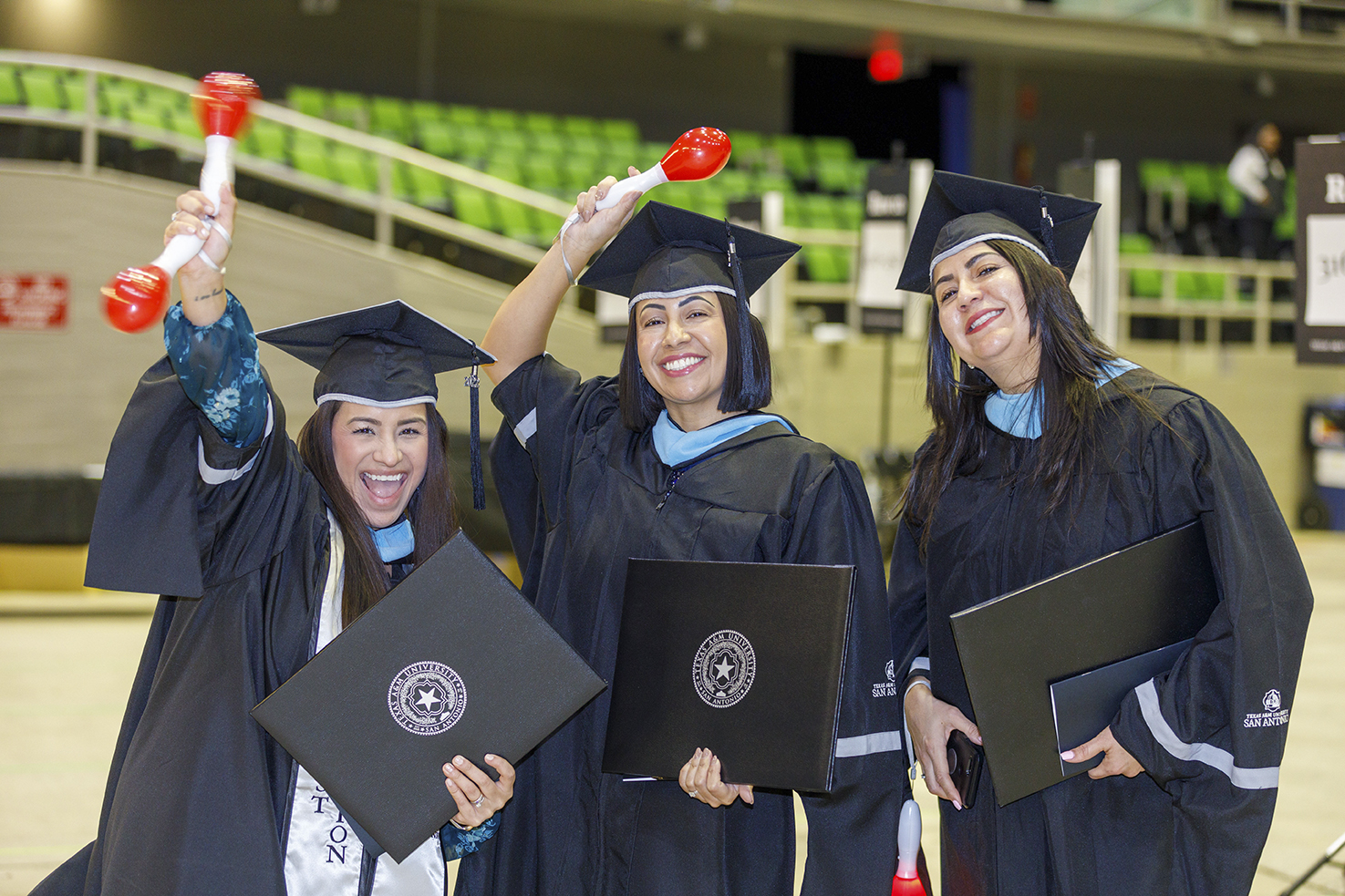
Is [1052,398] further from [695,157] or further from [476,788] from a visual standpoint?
[476,788]

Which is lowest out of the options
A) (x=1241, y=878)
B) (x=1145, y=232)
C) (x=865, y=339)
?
(x=1241, y=878)

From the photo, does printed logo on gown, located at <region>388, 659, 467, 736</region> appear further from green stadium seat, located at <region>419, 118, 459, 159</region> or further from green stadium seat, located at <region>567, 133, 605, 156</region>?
green stadium seat, located at <region>567, 133, 605, 156</region>

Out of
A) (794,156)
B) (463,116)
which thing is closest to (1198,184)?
(794,156)

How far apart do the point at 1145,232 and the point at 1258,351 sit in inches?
109

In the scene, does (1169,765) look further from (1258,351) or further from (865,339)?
(1258,351)

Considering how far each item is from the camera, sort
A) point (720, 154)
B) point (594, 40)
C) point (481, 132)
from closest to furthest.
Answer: point (720, 154) < point (481, 132) < point (594, 40)

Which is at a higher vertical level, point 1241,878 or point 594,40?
point 594,40

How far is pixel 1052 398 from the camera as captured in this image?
2.12 m

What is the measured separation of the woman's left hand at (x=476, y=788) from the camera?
184cm

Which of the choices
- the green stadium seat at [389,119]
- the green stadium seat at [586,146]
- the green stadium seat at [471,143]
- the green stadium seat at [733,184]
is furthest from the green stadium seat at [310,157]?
the green stadium seat at [733,184]

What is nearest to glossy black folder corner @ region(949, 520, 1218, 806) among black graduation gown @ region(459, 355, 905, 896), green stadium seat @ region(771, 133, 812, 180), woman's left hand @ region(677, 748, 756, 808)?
black graduation gown @ region(459, 355, 905, 896)

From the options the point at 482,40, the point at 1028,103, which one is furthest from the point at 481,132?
the point at 1028,103

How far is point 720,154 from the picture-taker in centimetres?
214

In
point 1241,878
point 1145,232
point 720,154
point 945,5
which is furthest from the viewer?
point 1145,232
